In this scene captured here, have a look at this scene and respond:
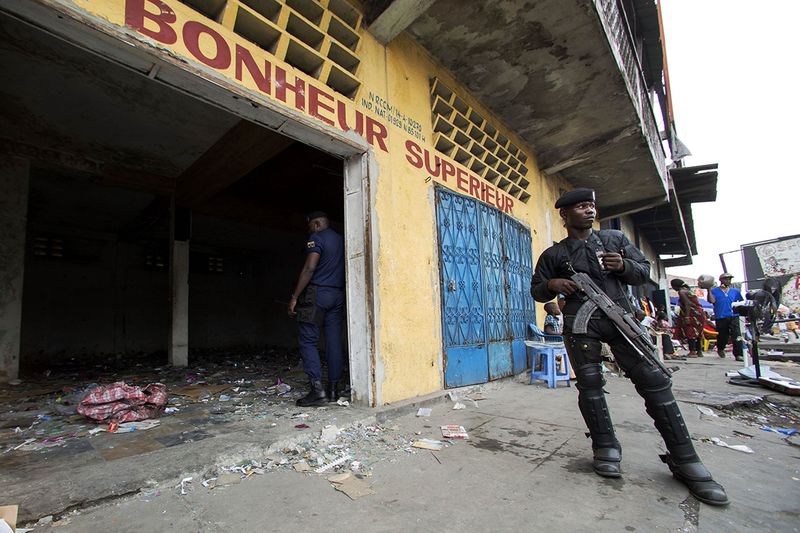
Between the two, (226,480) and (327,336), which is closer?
(226,480)

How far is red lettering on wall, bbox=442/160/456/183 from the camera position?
468 cm

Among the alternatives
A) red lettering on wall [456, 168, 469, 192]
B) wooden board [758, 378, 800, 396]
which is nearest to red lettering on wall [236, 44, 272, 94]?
red lettering on wall [456, 168, 469, 192]

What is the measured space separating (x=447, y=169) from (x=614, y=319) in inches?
120

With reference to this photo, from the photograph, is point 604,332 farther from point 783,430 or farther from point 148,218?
point 148,218

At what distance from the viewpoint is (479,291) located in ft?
16.2

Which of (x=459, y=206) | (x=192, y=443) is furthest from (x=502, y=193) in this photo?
(x=192, y=443)

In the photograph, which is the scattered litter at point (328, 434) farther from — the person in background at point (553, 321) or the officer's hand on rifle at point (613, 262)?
the person in background at point (553, 321)

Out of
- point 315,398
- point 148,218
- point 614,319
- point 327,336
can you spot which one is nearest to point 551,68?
point 614,319

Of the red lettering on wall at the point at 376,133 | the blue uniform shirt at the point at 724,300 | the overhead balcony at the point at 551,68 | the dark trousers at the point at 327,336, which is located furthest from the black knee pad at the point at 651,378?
the blue uniform shirt at the point at 724,300

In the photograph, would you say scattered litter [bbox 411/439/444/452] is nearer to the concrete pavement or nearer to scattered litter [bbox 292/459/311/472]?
the concrete pavement

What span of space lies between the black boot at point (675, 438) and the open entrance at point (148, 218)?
83.2 inches

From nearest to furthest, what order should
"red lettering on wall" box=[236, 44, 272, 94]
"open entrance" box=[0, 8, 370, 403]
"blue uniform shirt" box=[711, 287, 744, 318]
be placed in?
"red lettering on wall" box=[236, 44, 272, 94] < "open entrance" box=[0, 8, 370, 403] < "blue uniform shirt" box=[711, 287, 744, 318]

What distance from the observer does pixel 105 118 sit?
4.98 m

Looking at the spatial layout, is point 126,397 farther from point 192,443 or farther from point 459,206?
point 459,206
